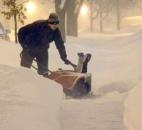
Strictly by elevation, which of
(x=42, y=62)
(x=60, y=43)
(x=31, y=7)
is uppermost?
(x=60, y=43)

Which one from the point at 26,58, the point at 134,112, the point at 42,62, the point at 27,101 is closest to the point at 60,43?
the point at 42,62

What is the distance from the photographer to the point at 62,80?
36.5 ft

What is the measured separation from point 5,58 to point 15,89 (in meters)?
8.63

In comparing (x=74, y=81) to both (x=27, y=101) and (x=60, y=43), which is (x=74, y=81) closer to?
(x=60, y=43)

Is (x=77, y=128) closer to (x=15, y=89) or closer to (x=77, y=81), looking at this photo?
(x=15, y=89)

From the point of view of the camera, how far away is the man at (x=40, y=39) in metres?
11.4

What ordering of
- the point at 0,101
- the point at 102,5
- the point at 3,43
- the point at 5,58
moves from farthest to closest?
the point at 102,5 < the point at 3,43 < the point at 5,58 < the point at 0,101

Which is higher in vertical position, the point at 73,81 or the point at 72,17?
the point at 72,17

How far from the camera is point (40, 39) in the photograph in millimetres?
11570

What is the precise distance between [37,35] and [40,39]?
100 mm

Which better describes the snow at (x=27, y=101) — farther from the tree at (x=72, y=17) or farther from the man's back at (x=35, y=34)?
the tree at (x=72, y=17)

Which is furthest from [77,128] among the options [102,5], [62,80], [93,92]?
[102,5]

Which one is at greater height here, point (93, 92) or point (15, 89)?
point (15, 89)

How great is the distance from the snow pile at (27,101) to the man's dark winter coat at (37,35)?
1884 millimetres
